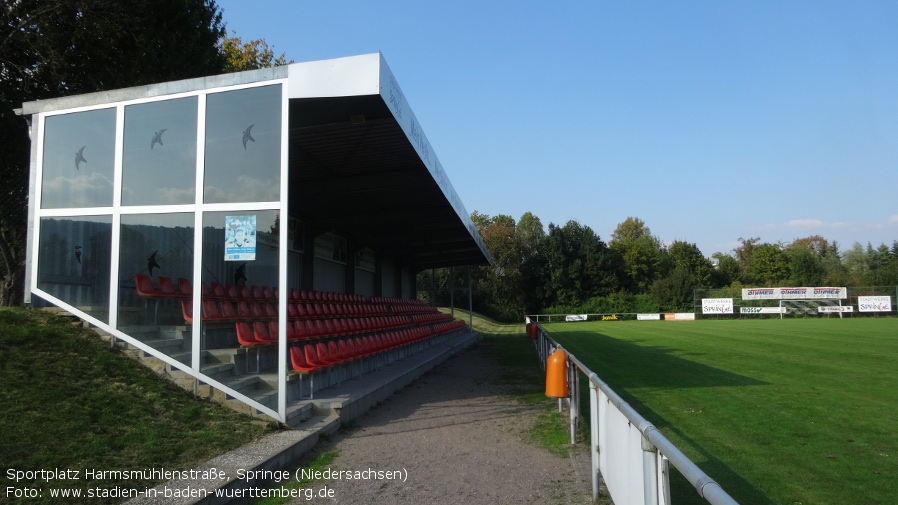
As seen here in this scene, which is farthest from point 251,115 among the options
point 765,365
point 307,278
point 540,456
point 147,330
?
point 765,365

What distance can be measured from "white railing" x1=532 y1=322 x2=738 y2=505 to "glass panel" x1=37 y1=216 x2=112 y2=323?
6.74 metres

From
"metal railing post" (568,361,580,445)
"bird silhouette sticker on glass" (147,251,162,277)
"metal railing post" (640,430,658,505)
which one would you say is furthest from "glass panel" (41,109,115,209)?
"metal railing post" (640,430,658,505)

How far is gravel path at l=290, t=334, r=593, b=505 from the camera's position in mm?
5160

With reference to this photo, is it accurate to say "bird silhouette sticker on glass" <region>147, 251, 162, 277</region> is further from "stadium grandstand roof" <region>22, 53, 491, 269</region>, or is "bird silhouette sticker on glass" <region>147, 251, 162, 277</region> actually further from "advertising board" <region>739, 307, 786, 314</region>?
"advertising board" <region>739, 307, 786, 314</region>

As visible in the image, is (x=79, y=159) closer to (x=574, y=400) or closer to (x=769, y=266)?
(x=574, y=400)

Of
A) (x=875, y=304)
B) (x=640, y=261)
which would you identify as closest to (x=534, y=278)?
(x=640, y=261)

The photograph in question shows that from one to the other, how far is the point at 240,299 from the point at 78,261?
228 centimetres

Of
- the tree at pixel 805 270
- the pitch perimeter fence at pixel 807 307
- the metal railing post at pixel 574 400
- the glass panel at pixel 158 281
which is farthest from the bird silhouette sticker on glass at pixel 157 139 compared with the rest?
the tree at pixel 805 270

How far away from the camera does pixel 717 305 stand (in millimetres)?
49344

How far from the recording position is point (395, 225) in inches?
755

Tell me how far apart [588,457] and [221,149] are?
19.4 feet

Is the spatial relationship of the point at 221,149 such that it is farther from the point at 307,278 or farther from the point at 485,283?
the point at 485,283

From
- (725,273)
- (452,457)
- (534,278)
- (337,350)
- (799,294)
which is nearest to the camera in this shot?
(452,457)

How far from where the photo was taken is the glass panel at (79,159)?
844 cm
